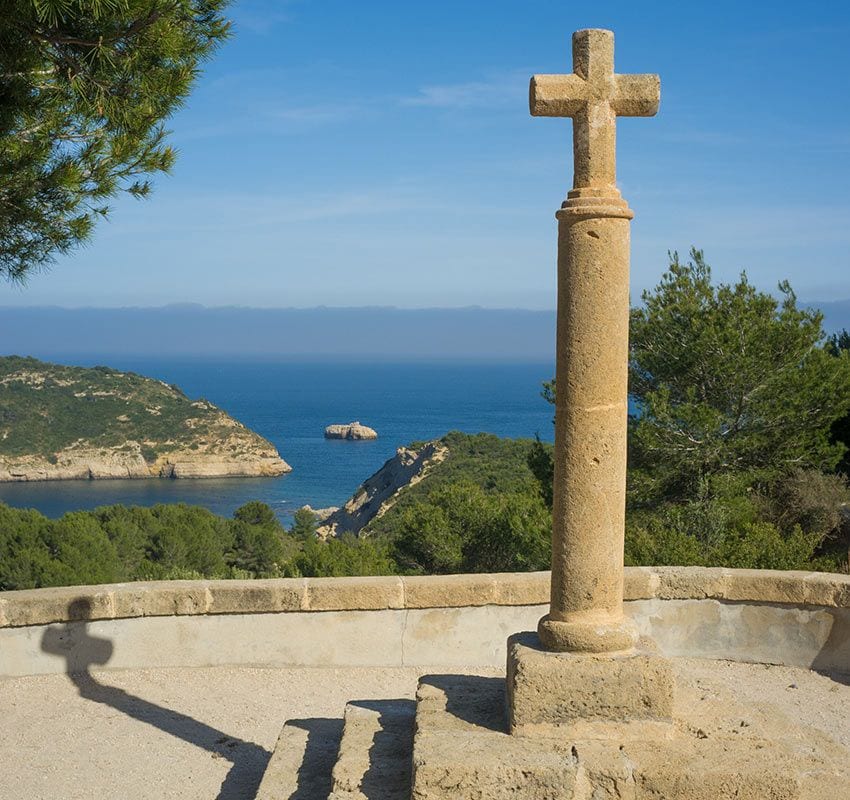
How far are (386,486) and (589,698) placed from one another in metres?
34.6

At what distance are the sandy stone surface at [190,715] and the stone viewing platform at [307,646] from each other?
0.01 m

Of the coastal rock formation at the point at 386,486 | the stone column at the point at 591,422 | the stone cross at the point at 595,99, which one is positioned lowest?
the coastal rock formation at the point at 386,486

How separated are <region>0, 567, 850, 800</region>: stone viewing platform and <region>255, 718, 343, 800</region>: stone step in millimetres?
479

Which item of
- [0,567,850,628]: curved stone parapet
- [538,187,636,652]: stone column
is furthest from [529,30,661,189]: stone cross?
[0,567,850,628]: curved stone parapet

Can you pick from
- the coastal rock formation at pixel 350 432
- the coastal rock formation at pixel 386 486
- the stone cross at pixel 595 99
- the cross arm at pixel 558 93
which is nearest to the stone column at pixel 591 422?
the stone cross at pixel 595 99

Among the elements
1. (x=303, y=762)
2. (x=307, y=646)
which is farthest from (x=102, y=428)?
(x=303, y=762)

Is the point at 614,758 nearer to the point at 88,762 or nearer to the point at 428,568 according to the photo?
the point at 88,762

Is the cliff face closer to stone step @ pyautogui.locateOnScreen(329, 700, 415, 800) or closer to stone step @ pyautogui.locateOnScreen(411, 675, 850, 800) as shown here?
stone step @ pyautogui.locateOnScreen(329, 700, 415, 800)

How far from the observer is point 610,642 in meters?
4.21

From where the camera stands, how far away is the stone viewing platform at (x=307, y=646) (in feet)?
19.5

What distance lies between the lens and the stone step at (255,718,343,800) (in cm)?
454

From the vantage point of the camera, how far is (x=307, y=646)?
6.70 metres

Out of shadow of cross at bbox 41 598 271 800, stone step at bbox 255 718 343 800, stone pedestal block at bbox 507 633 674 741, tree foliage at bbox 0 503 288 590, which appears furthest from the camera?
tree foliage at bbox 0 503 288 590

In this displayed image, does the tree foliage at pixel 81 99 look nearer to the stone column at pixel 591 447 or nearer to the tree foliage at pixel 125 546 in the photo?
the stone column at pixel 591 447
